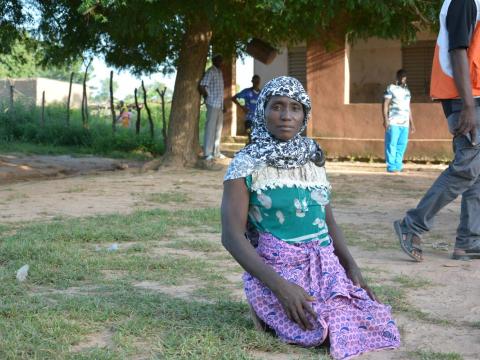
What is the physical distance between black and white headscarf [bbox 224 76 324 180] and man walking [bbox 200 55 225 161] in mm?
8799

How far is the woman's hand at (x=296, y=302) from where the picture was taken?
286cm

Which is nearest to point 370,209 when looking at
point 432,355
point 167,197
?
point 167,197

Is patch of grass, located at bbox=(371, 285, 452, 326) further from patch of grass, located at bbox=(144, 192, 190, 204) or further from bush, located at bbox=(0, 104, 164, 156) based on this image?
bush, located at bbox=(0, 104, 164, 156)

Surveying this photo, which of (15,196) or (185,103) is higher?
(185,103)

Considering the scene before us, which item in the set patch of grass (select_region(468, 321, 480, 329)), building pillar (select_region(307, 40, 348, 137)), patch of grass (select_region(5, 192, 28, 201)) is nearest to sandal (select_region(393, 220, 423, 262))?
patch of grass (select_region(468, 321, 480, 329))

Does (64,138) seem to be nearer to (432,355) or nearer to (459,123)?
(459,123)

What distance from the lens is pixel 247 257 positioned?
9.70 ft

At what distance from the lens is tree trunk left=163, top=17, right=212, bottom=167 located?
459 inches

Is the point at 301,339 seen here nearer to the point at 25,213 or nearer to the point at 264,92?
the point at 264,92

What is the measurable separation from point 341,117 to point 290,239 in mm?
11219

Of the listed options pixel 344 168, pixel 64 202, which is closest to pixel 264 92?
pixel 64 202

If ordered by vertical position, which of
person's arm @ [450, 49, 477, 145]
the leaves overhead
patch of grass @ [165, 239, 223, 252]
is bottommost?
patch of grass @ [165, 239, 223, 252]

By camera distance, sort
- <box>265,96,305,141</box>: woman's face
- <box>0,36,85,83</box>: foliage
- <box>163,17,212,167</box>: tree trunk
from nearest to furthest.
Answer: <box>265,96,305,141</box>: woman's face < <box>163,17,212,167</box>: tree trunk < <box>0,36,85,83</box>: foliage

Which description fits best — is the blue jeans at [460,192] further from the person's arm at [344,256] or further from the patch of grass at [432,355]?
the patch of grass at [432,355]
